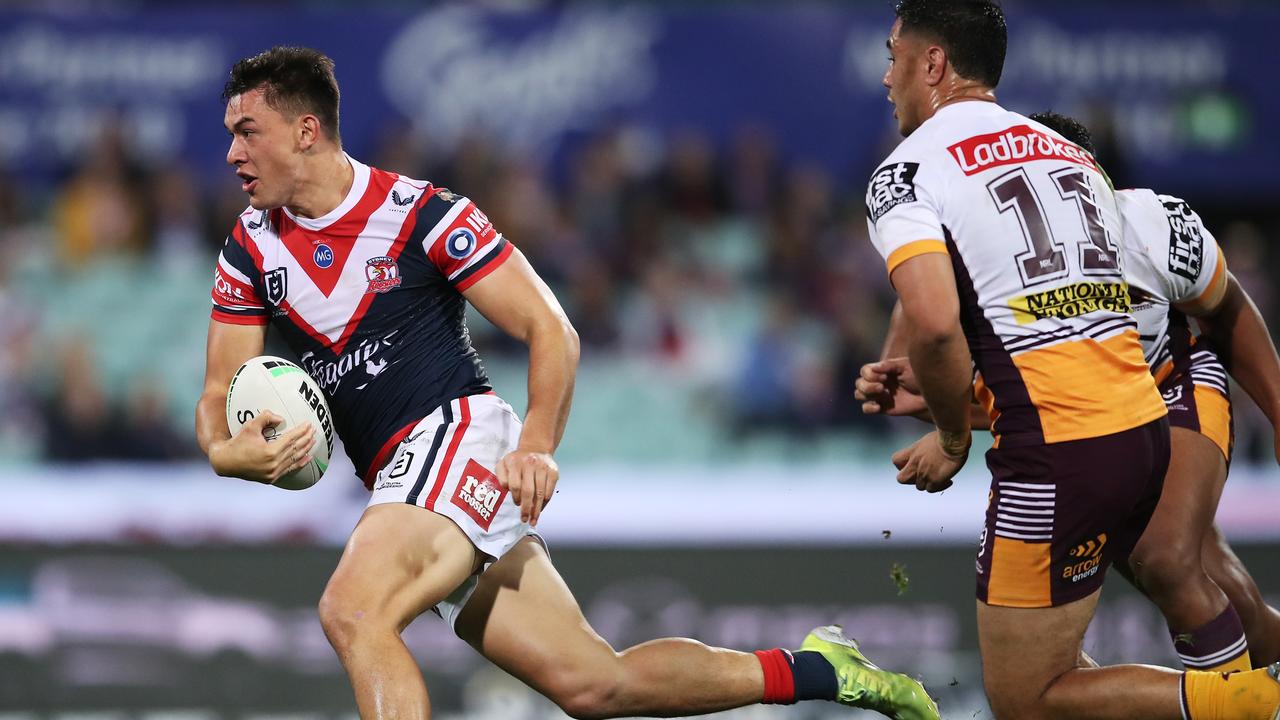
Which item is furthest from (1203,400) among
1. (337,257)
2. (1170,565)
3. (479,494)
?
(337,257)

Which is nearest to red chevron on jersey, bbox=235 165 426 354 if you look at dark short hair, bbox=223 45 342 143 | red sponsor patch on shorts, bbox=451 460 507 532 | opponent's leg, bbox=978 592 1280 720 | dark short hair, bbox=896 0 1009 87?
dark short hair, bbox=223 45 342 143

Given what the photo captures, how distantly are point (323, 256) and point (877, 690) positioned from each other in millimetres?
2506

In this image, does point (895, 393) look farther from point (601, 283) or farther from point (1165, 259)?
point (601, 283)

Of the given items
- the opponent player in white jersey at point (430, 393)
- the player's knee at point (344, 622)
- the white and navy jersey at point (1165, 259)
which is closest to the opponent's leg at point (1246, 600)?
the white and navy jersey at point (1165, 259)

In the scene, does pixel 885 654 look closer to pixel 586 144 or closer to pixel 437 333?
pixel 437 333

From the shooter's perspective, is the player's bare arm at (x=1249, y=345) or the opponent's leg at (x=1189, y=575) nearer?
the opponent's leg at (x=1189, y=575)

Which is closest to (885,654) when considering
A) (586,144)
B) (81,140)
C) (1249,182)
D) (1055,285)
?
(1055,285)

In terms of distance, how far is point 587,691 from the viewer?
4.82m

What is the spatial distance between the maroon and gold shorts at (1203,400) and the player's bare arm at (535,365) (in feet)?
7.43

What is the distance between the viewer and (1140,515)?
4.64 m

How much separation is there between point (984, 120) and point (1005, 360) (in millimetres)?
753

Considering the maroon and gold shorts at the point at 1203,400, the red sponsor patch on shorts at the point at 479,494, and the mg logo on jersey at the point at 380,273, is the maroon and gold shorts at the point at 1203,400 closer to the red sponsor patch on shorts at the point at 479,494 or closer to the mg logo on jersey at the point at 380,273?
the red sponsor patch on shorts at the point at 479,494

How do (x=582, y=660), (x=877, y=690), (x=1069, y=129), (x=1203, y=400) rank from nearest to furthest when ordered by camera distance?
1. (x=582, y=660)
2. (x=877, y=690)
3. (x=1203, y=400)
4. (x=1069, y=129)

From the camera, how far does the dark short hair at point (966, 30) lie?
15.2 feet
